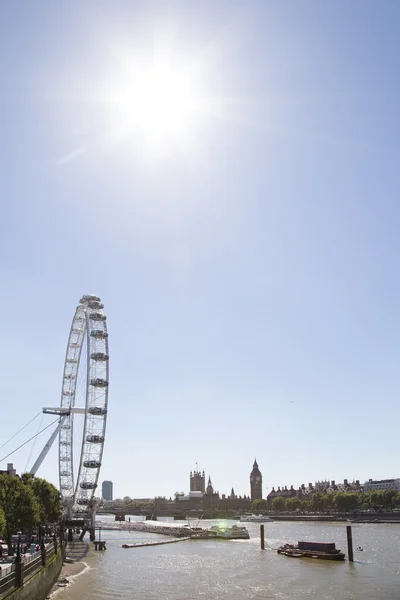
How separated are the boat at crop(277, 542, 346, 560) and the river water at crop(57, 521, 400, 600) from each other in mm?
1391

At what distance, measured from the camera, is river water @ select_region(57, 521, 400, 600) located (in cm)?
4450

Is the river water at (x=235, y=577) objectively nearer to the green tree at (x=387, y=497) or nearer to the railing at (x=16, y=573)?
the railing at (x=16, y=573)

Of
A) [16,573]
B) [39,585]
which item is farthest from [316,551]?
[16,573]

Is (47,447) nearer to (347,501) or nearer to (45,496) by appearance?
(45,496)

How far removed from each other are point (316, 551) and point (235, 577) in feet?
57.9

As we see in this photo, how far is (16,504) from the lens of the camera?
53562mm

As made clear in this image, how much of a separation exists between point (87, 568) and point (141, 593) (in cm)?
1941

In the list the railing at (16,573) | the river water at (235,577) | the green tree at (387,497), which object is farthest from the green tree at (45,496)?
the green tree at (387,497)

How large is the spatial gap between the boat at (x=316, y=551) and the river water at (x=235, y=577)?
1391 mm

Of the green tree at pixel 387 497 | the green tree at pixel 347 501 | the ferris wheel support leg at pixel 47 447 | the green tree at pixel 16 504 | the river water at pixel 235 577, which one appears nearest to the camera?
the river water at pixel 235 577

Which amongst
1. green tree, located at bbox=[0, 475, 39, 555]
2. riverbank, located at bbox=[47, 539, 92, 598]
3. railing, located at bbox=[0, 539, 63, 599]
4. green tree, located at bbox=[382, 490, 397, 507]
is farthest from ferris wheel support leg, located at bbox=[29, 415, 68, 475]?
green tree, located at bbox=[382, 490, 397, 507]

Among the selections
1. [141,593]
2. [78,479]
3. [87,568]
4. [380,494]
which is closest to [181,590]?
[141,593]

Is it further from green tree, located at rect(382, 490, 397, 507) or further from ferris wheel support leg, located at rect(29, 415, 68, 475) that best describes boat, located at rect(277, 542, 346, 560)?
green tree, located at rect(382, 490, 397, 507)

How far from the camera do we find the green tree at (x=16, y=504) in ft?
170
